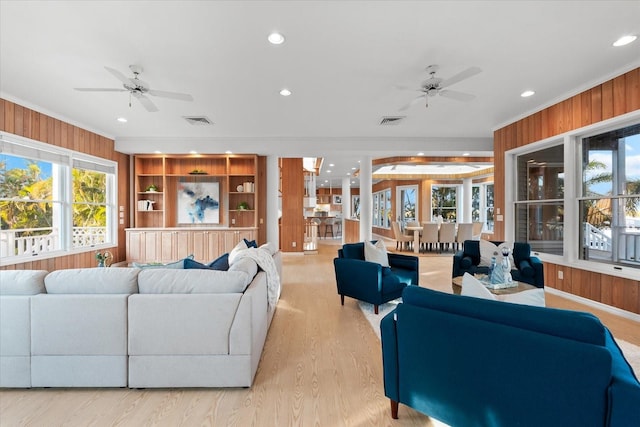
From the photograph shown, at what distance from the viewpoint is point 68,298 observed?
6.99ft

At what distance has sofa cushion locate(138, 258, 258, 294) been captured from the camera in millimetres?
2232

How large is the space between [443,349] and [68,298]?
8.12 feet

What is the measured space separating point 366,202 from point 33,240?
6367 mm

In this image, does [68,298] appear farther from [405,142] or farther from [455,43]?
[405,142]

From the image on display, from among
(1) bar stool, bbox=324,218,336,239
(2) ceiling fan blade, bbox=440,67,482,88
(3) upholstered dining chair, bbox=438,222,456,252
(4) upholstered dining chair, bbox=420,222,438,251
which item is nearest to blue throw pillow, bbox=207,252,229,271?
(2) ceiling fan blade, bbox=440,67,482,88

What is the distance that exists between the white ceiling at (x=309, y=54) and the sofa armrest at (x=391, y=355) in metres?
2.35

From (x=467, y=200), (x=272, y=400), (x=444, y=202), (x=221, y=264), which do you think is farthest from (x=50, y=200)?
(x=467, y=200)

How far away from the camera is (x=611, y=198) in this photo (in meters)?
3.80

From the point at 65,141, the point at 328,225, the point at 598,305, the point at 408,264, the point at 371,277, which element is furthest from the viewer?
the point at 328,225

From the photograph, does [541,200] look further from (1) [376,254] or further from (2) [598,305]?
(1) [376,254]

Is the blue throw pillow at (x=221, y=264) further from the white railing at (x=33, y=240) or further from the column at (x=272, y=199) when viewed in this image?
the column at (x=272, y=199)

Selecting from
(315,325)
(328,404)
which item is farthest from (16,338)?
(315,325)

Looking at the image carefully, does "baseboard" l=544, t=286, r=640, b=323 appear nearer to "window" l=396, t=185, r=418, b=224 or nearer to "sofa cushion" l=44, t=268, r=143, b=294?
"sofa cushion" l=44, t=268, r=143, b=294

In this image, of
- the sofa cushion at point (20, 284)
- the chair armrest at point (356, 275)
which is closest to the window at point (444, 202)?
the chair armrest at point (356, 275)
